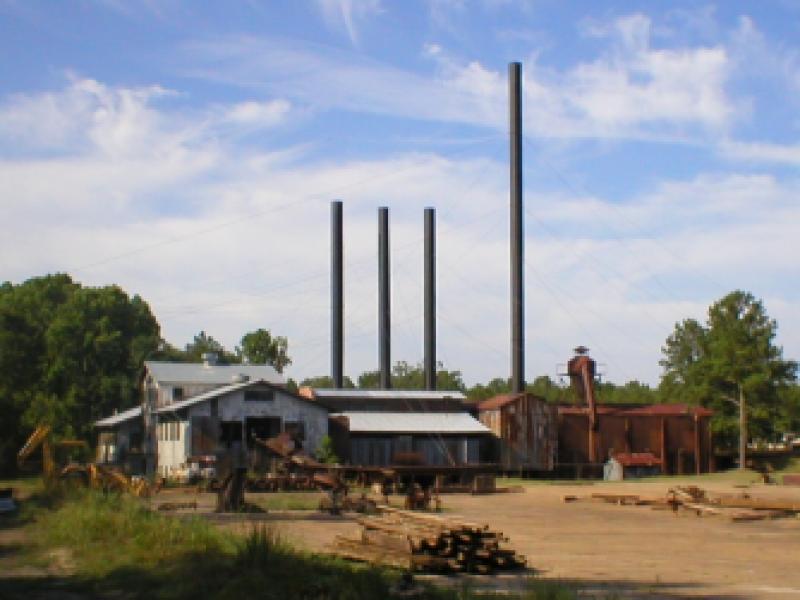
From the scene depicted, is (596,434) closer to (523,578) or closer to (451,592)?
(523,578)

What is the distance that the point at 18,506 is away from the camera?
34.8m

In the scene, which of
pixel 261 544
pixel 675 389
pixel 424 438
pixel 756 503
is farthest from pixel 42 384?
pixel 261 544

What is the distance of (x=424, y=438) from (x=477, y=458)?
355 centimetres

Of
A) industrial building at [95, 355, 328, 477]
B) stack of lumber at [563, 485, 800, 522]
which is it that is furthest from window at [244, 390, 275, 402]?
stack of lumber at [563, 485, 800, 522]

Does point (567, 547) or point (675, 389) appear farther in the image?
point (675, 389)

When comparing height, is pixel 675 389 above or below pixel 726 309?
below

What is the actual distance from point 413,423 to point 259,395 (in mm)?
11408

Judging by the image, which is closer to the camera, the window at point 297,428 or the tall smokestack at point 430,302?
the window at point 297,428

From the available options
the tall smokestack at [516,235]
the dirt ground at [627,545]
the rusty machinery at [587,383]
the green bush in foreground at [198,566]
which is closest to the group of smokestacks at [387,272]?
the tall smokestack at [516,235]

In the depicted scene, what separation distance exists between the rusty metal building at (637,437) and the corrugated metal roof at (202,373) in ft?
61.4

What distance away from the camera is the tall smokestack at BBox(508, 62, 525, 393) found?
232 ft

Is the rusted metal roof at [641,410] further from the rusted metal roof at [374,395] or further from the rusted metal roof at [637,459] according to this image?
the rusted metal roof at [374,395]

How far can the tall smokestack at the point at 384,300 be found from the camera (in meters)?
83.9

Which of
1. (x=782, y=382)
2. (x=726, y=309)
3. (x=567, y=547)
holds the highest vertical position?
(x=726, y=309)
